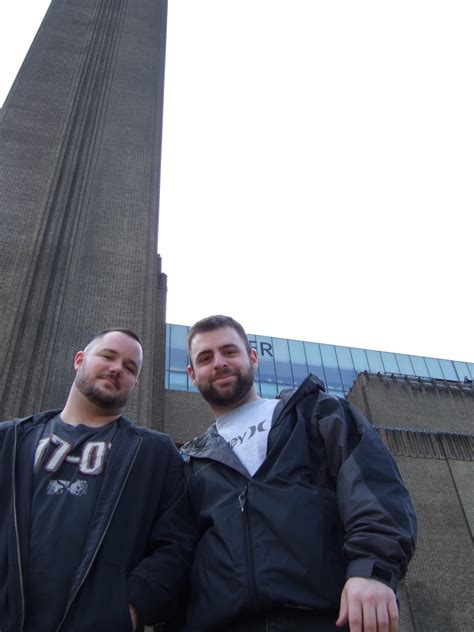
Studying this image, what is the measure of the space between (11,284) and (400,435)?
1509cm

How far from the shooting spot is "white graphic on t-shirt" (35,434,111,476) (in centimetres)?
265

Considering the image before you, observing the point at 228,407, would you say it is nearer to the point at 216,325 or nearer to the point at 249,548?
the point at 216,325

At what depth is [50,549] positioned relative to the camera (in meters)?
2.29

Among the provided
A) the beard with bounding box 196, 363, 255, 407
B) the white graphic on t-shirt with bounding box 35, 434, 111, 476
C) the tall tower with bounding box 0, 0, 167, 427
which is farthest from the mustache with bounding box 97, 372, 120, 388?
the tall tower with bounding box 0, 0, 167, 427

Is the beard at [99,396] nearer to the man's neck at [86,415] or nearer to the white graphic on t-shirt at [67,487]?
the man's neck at [86,415]

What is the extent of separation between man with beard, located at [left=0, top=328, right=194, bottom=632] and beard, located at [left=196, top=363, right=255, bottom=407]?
0.37 m

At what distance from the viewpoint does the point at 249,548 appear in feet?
7.43

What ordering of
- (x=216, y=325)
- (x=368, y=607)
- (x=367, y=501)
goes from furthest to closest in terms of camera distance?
(x=216, y=325) < (x=367, y=501) < (x=368, y=607)

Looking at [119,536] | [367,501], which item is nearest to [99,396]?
[119,536]

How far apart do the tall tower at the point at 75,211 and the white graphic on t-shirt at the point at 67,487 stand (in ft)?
22.0

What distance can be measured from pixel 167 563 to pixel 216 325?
1354mm

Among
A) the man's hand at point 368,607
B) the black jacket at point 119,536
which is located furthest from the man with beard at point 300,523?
the black jacket at point 119,536

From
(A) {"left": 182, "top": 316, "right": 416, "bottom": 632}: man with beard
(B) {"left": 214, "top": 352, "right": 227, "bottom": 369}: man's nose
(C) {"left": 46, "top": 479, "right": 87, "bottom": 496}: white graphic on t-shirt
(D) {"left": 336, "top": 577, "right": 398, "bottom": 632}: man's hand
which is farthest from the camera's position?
(B) {"left": 214, "top": 352, "right": 227, "bottom": 369}: man's nose

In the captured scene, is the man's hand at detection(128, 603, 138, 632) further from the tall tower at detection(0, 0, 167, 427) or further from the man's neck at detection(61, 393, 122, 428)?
the tall tower at detection(0, 0, 167, 427)
